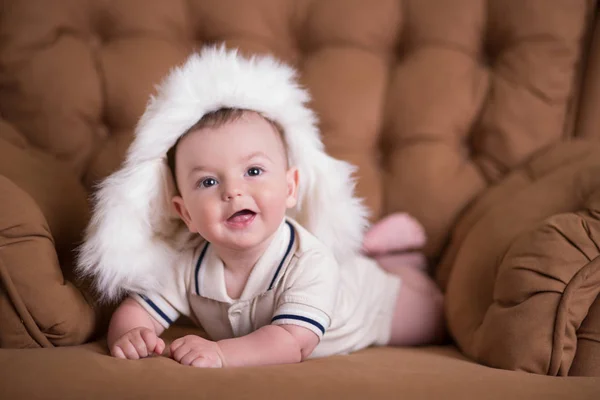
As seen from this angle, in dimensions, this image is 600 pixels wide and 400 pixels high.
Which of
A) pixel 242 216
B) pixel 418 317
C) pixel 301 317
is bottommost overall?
pixel 418 317

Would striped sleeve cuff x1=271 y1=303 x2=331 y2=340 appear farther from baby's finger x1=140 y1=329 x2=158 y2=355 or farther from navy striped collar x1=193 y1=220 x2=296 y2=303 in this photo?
baby's finger x1=140 y1=329 x2=158 y2=355

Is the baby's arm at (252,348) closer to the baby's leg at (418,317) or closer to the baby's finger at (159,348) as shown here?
the baby's finger at (159,348)

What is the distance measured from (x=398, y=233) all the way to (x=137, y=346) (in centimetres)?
66

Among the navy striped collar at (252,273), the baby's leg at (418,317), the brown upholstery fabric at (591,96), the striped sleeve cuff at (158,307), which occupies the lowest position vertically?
the baby's leg at (418,317)

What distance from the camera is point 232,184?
3.21 feet

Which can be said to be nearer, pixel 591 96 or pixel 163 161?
pixel 163 161

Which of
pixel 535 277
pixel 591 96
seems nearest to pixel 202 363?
pixel 535 277

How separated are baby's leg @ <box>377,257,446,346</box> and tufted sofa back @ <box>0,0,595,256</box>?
0.14m

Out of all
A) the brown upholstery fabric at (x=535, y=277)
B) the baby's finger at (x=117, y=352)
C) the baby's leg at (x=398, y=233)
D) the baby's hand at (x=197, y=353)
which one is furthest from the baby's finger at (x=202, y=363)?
the baby's leg at (x=398, y=233)

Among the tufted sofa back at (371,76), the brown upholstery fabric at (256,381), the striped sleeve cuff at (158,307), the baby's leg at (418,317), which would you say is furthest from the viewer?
the tufted sofa back at (371,76)

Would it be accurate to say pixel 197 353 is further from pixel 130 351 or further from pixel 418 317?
pixel 418 317

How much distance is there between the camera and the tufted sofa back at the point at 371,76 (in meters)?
1.35

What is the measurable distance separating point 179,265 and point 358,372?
0.44 meters

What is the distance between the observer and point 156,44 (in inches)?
56.0
